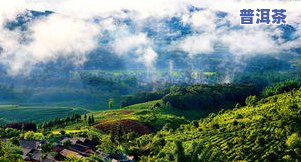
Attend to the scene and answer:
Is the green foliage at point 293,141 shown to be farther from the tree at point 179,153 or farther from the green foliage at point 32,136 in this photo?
the green foliage at point 32,136

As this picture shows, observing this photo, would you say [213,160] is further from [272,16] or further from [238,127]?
[272,16]

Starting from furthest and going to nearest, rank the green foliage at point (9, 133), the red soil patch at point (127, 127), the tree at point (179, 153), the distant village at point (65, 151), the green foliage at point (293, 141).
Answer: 1. the red soil patch at point (127, 127)
2. the green foliage at point (9, 133)
3. the distant village at point (65, 151)
4. the green foliage at point (293, 141)
5. the tree at point (179, 153)

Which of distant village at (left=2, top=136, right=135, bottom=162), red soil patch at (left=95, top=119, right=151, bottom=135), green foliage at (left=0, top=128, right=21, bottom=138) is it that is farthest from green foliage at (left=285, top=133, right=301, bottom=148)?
green foliage at (left=0, top=128, right=21, bottom=138)

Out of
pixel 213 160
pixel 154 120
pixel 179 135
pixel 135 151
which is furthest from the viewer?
pixel 154 120

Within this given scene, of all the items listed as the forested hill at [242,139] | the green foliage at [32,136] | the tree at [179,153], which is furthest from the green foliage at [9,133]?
the tree at [179,153]

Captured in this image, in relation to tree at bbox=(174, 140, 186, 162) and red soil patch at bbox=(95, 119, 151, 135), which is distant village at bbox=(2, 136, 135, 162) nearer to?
tree at bbox=(174, 140, 186, 162)

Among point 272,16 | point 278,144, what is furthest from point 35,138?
point 272,16

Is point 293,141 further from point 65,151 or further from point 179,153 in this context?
point 65,151
